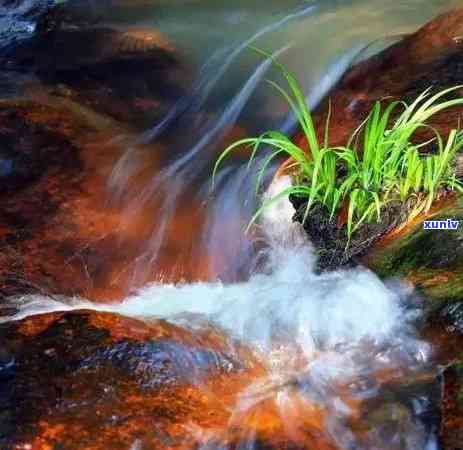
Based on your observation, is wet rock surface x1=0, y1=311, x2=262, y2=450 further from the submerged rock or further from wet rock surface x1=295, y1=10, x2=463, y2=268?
the submerged rock

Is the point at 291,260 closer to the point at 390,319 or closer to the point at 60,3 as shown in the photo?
the point at 390,319

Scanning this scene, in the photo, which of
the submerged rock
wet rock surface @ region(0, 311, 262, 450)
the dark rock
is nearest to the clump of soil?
wet rock surface @ region(0, 311, 262, 450)

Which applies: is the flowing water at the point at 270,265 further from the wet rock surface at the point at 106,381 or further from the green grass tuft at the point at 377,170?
the green grass tuft at the point at 377,170

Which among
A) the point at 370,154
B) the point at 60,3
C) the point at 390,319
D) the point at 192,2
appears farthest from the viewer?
the point at 60,3

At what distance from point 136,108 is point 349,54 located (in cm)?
227

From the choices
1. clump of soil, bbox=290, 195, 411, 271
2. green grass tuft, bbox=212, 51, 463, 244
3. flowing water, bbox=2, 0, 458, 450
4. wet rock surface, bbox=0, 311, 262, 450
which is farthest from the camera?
clump of soil, bbox=290, 195, 411, 271

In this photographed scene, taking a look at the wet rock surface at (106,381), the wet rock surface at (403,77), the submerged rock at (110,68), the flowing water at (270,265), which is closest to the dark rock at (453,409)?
the flowing water at (270,265)

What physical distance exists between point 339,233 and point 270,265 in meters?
0.66

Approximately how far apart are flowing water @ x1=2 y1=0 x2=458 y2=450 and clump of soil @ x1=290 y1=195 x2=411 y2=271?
3.7 inches

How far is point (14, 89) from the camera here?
263 inches

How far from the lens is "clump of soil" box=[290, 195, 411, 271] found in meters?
3.74

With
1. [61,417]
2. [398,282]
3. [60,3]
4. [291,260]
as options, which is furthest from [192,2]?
[61,417]

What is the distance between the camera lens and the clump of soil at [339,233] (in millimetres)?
3738

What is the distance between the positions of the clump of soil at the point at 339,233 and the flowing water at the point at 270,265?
9 cm
